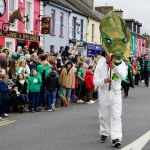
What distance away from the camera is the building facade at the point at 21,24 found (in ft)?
80.0

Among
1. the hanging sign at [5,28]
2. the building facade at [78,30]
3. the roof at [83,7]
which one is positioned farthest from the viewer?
the roof at [83,7]

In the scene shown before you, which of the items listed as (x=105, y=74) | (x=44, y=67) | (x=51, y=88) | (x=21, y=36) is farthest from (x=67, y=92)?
(x=21, y=36)

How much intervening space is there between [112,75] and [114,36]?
2.55 ft

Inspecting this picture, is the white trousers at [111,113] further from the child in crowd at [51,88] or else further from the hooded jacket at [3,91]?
the child in crowd at [51,88]

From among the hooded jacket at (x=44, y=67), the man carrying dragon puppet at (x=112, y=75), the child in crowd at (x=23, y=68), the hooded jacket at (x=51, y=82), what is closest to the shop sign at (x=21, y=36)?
the hooded jacket at (x=44, y=67)

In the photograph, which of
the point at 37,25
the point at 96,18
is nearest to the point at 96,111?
the point at 37,25

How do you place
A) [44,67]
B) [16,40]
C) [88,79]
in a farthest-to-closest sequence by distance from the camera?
[16,40]
[88,79]
[44,67]

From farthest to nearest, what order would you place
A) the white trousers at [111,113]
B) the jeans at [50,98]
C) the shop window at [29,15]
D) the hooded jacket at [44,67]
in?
the shop window at [29,15] → the hooded jacket at [44,67] → the jeans at [50,98] → the white trousers at [111,113]

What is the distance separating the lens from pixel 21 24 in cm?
2678

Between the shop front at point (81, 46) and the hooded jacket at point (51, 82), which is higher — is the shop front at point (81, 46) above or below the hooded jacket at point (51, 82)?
above

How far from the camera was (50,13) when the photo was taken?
3144 cm

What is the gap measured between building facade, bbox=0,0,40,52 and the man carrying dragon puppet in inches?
617

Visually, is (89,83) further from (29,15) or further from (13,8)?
(29,15)

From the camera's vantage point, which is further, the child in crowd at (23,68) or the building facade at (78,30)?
the building facade at (78,30)
